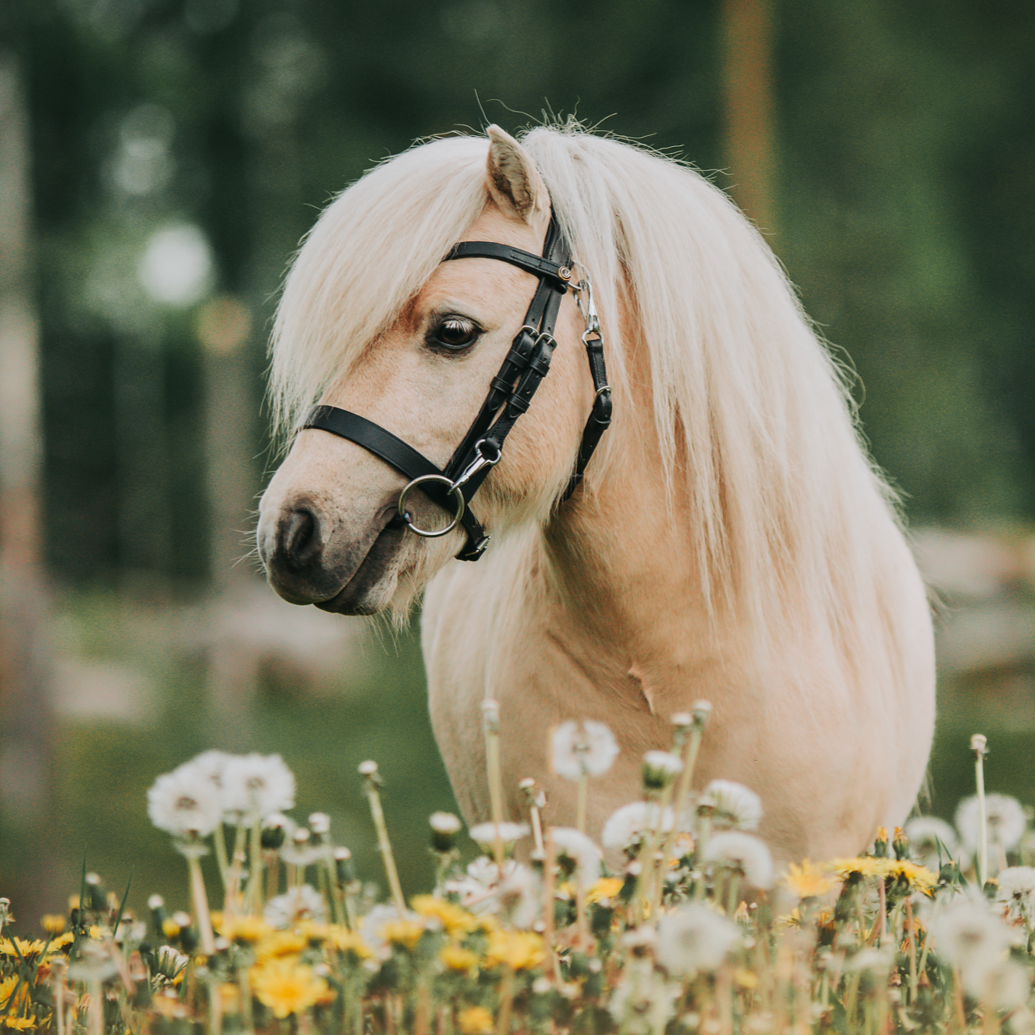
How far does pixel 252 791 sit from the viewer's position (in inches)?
69.5

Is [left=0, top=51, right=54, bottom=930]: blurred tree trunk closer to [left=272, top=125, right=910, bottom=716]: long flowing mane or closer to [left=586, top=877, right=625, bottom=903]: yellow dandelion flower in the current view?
[left=272, top=125, right=910, bottom=716]: long flowing mane

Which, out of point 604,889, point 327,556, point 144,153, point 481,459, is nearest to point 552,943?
point 604,889

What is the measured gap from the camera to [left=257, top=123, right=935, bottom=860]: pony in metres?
2.18

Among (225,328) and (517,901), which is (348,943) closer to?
(517,901)

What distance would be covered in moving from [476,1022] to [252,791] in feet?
1.94

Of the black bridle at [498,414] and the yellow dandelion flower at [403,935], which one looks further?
the black bridle at [498,414]

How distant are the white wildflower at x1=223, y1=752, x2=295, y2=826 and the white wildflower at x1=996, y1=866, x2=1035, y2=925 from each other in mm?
1422

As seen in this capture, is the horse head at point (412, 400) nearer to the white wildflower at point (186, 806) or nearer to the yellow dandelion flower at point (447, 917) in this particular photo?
the white wildflower at point (186, 806)

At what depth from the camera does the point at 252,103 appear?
1725cm

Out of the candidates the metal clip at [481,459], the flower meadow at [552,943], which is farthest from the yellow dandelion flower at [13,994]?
the metal clip at [481,459]

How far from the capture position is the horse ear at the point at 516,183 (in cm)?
223

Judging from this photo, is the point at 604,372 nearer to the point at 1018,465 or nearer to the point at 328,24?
the point at 328,24

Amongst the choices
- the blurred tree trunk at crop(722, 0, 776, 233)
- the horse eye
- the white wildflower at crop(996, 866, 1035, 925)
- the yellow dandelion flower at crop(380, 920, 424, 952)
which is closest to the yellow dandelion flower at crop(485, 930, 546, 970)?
the yellow dandelion flower at crop(380, 920, 424, 952)

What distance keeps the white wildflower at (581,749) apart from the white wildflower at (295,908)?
55 centimetres
